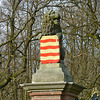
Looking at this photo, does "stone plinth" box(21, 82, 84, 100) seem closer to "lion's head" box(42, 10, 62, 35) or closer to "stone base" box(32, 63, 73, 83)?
"stone base" box(32, 63, 73, 83)

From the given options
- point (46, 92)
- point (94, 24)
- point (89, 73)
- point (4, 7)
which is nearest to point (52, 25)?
point (46, 92)

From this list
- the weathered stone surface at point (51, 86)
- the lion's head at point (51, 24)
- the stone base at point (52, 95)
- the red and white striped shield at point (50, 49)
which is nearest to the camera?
the weathered stone surface at point (51, 86)

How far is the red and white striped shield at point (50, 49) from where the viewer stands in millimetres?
8320

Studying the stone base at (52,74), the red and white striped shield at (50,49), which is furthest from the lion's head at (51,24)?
the stone base at (52,74)

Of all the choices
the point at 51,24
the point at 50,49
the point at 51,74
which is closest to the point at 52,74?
the point at 51,74

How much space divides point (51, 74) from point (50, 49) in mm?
784

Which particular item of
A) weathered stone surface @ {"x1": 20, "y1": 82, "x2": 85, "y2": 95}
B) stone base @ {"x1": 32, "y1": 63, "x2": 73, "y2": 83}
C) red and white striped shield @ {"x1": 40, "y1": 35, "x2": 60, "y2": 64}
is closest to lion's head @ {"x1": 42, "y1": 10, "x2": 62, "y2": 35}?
red and white striped shield @ {"x1": 40, "y1": 35, "x2": 60, "y2": 64}

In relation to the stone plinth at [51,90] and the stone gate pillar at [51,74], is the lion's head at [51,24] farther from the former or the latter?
the stone plinth at [51,90]

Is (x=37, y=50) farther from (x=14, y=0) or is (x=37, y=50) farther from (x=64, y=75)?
(x=64, y=75)

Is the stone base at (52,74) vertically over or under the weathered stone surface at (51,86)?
over

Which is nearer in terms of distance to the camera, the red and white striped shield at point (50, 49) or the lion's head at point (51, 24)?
the red and white striped shield at point (50, 49)

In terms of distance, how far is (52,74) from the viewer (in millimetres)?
7934

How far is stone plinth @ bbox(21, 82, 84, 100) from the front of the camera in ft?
25.3

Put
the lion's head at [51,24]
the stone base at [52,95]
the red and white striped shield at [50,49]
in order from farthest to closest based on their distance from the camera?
the lion's head at [51,24] < the red and white striped shield at [50,49] < the stone base at [52,95]
